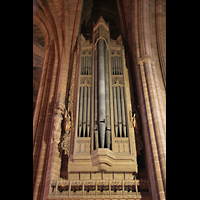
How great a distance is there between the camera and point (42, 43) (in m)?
18.8

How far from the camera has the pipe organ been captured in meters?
8.79

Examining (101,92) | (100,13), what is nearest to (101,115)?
(101,92)

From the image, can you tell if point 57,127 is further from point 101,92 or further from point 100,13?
point 100,13

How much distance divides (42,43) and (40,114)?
9058mm

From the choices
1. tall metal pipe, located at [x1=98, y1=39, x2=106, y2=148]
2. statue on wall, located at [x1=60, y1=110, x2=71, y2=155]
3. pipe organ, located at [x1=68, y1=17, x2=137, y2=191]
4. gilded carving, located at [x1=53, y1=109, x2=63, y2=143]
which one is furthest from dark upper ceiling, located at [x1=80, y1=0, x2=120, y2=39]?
gilded carving, located at [x1=53, y1=109, x2=63, y2=143]

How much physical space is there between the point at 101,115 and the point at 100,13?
9208mm

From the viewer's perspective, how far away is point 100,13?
16.2 meters

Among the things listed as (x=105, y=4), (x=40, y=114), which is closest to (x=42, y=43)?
(x=105, y=4)

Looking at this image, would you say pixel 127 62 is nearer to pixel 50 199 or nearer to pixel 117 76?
pixel 117 76

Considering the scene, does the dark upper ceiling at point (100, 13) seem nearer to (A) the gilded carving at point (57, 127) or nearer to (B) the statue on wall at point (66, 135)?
(B) the statue on wall at point (66, 135)

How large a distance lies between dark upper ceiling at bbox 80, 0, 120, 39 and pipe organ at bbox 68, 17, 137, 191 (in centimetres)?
324

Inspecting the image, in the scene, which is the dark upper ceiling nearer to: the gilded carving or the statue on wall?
the statue on wall

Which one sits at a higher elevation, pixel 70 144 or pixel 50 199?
pixel 70 144
